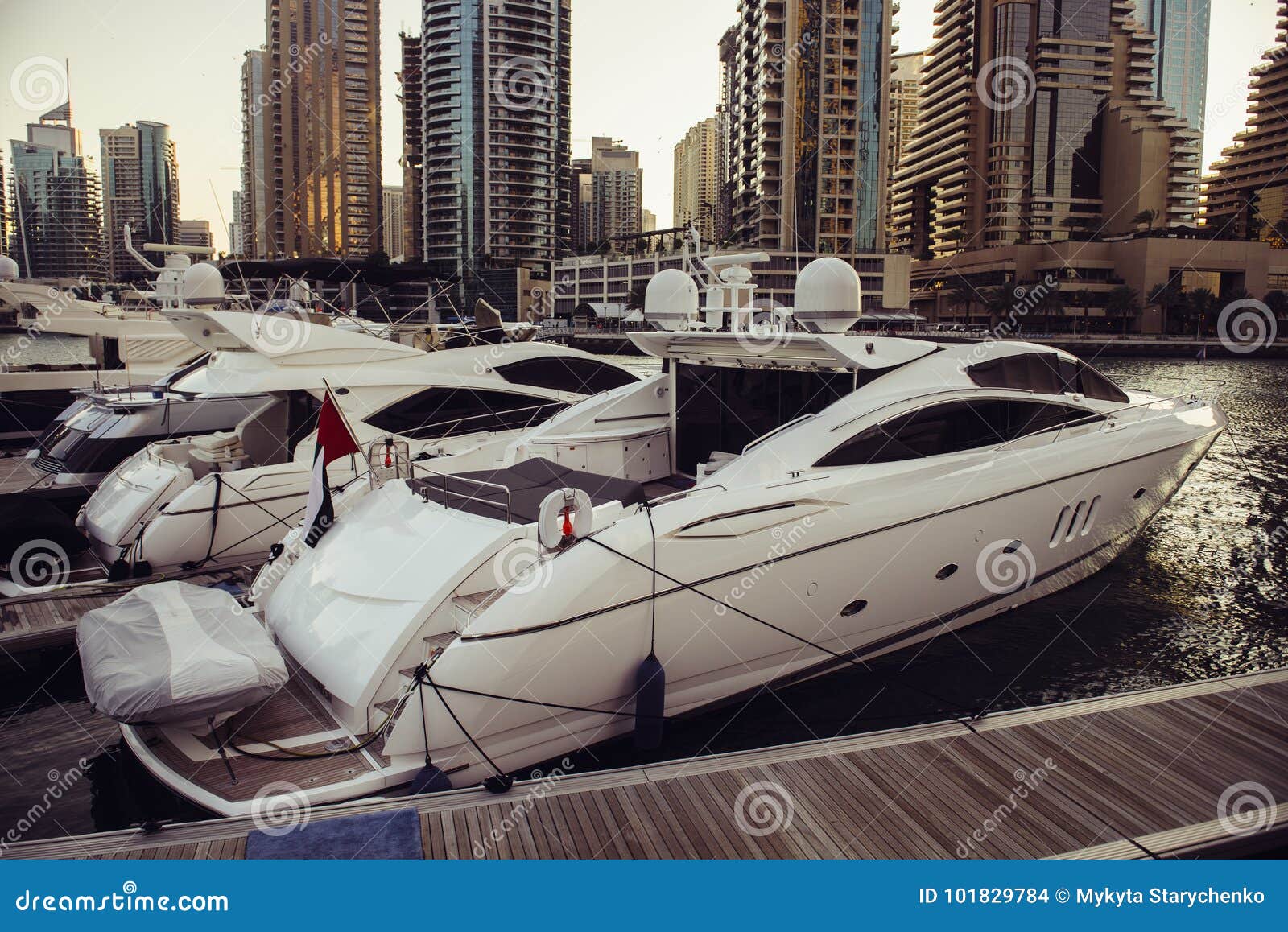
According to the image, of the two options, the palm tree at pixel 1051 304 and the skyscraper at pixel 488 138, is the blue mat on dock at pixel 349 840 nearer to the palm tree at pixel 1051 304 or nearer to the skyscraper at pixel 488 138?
the palm tree at pixel 1051 304

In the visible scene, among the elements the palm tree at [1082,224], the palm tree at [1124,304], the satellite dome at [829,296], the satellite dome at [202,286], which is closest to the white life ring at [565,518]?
the satellite dome at [829,296]

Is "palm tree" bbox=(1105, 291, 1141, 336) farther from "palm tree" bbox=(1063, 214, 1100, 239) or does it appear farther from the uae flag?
the uae flag

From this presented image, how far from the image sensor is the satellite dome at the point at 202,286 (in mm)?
12227

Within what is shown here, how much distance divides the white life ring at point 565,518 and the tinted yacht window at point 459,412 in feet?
21.3

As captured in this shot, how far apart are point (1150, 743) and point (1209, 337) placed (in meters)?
83.2

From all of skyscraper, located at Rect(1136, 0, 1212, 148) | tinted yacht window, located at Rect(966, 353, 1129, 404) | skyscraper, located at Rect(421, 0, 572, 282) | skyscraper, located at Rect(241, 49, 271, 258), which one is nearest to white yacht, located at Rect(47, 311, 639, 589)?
tinted yacht window, located at Rect(966, 353, 1129, 404)

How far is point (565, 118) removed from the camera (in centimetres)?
10781

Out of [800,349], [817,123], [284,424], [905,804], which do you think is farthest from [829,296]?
[817,123]

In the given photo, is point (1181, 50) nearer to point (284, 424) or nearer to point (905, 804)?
point (284, 424)

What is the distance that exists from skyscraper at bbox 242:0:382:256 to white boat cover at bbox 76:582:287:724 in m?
117

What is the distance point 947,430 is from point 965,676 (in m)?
1.98

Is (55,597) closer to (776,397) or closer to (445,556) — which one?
(445,556)

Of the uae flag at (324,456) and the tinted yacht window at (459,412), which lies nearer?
the uae flag at (324,456)

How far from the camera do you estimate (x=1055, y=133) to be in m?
105
